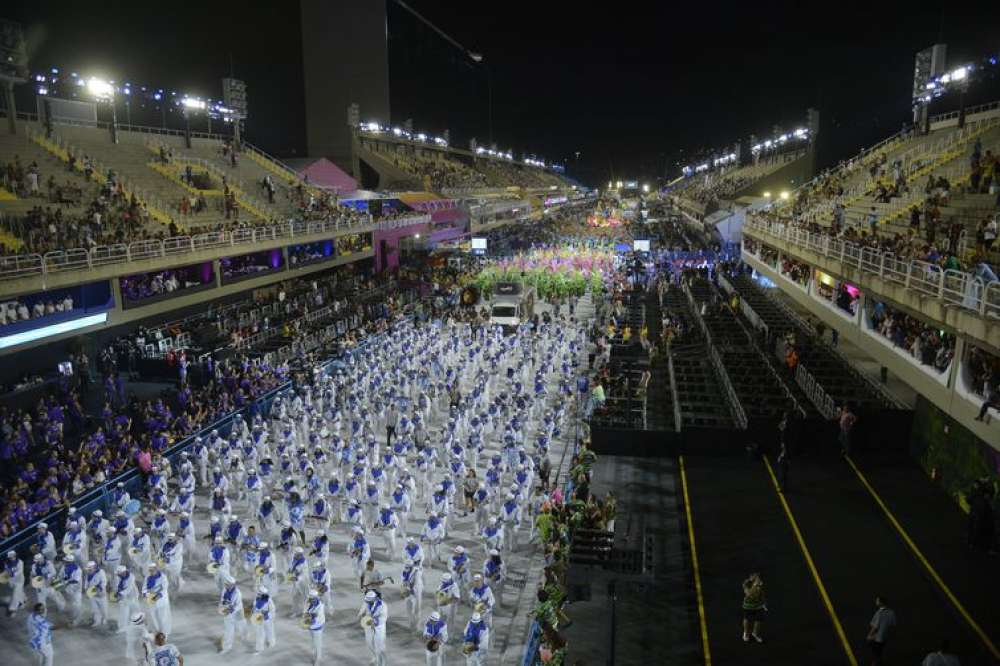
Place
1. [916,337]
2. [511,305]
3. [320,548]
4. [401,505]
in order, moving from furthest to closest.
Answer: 1. [511,305]
2. [916,337]
3. [401,505]
4. [320,548]

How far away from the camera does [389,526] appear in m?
13.3

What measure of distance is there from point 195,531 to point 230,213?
70.4ft

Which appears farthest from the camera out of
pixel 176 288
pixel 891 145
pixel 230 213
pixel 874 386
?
pixel 891 145

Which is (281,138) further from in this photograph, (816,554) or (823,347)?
(816,554)

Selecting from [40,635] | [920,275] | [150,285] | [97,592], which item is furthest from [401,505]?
[150,285]

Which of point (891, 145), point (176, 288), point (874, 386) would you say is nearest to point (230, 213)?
point (176, 288)

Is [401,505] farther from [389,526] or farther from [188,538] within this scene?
[188,538]

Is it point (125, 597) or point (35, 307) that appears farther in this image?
point (35, 307)

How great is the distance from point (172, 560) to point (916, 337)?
50.9 ft

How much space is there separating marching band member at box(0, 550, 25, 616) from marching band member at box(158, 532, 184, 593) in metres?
2.20

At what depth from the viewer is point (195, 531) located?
14.4 m

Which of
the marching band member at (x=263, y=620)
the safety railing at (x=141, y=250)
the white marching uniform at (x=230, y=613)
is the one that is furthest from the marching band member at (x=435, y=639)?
the safety railing at (x=141, y=250)

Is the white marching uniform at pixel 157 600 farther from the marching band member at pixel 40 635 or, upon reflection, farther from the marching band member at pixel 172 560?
the marching band member at pixel 40 635

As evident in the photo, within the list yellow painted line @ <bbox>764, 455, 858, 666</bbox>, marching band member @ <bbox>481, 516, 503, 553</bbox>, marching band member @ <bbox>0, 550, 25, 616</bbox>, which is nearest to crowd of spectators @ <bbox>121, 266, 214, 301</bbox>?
marching band member @ <bbox>0, 550, 25, 616</bbox>
